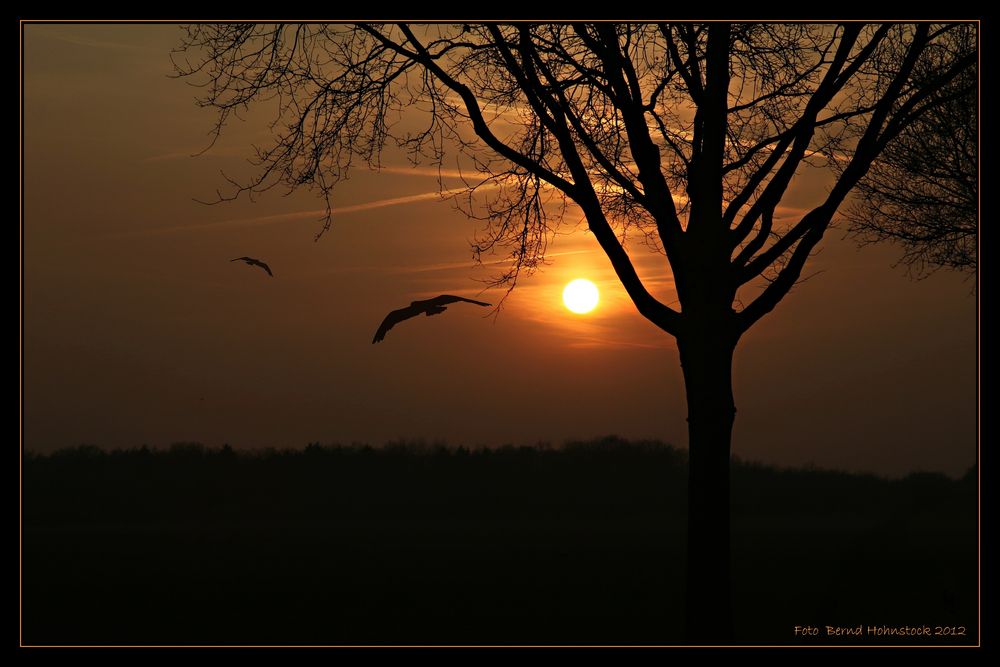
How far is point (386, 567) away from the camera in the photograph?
14508 mm

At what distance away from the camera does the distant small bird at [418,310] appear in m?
12.2

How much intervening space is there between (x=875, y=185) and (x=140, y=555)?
49.4 feet

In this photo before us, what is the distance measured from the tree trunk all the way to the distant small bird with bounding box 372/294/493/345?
3.12m

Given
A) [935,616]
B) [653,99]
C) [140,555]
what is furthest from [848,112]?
[140,555]

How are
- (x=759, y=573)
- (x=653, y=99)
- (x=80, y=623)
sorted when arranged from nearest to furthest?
1. (x=80, y=623)
2. (x=653, y=99)
3. (x=759, y=573)

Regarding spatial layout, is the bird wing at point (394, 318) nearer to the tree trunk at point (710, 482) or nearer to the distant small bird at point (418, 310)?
the distant small bird at point (418, 310)

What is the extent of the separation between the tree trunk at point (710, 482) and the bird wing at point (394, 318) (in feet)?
12.4

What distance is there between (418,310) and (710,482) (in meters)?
4.26

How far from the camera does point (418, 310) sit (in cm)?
1238

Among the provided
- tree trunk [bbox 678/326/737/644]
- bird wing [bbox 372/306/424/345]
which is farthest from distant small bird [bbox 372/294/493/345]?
tree trunk [bbox 678/326/737/644]

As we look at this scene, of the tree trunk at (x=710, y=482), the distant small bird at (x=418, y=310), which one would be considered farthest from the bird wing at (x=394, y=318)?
the tree trunk at (x=710, y=482)

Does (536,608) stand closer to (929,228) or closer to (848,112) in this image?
(848,112)

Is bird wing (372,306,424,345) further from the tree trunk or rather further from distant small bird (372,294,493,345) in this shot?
the tree trunk

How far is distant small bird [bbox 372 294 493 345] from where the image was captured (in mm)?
12242
